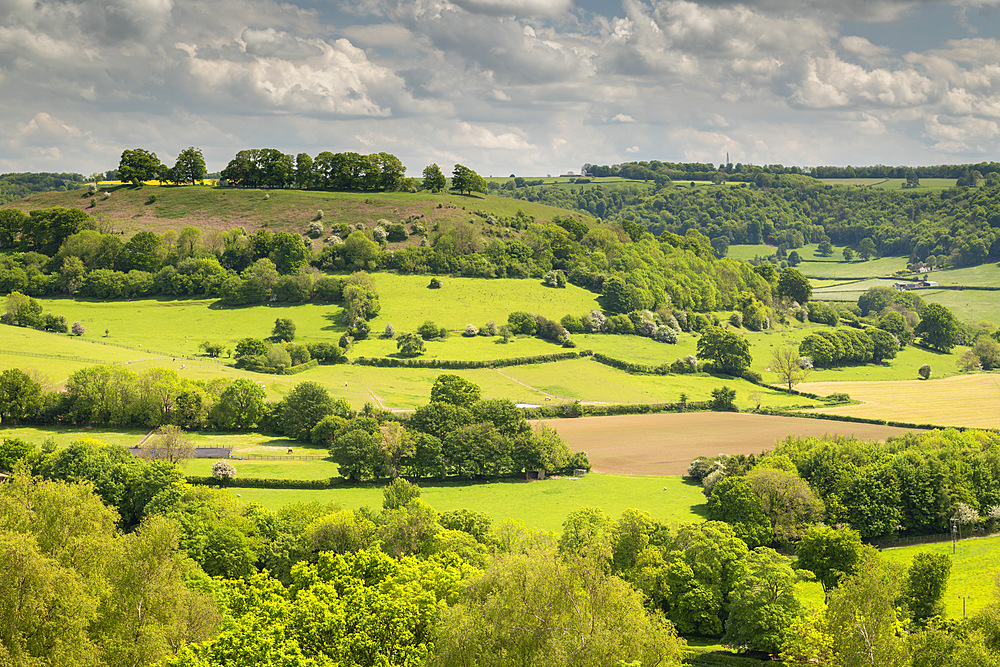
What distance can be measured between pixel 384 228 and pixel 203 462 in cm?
8356

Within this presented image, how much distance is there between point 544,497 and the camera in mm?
67562

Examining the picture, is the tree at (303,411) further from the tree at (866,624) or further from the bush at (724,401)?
the tree at (866,624)

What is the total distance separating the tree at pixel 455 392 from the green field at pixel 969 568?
131 feet

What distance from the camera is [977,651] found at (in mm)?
31641

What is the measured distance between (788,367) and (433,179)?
Result: 87587 mm

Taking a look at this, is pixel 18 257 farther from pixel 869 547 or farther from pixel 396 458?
pixel 869 547

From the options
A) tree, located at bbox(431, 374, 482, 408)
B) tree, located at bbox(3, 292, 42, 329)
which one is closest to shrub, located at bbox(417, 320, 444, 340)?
tree, located at bbox(431, 374, 482, 408)

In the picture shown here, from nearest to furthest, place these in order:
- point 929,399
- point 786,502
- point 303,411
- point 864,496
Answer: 1. point 786,502
2. point 864,496
3. point 303,411
4. point 929,399

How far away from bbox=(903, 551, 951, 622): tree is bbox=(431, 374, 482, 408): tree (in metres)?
44.1

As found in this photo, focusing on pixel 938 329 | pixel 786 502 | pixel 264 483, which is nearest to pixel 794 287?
pixel 938 329

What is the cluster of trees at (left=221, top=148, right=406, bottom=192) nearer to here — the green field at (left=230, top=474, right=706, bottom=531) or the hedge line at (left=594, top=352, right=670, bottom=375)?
the hedge line at (left=594, top=352, right=670, bottom=375)

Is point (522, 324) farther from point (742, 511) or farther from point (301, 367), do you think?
point (742, 511)

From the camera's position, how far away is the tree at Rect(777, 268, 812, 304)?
16088 centimetres

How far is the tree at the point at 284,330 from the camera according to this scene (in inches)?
4377
